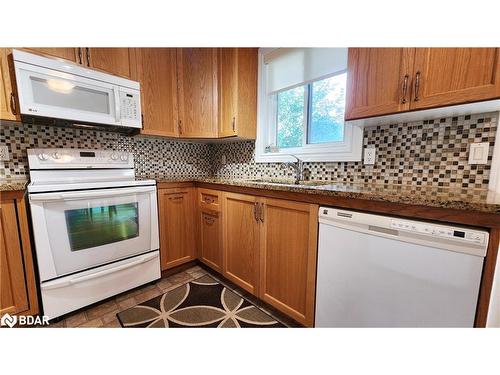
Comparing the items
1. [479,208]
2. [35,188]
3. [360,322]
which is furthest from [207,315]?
[479,208]

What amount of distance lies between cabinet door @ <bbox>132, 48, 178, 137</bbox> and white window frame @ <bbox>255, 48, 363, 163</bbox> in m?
0.81

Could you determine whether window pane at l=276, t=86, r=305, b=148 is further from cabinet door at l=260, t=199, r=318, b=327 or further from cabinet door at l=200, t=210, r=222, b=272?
cabinet door at l=200, t=210, r=222, b=272

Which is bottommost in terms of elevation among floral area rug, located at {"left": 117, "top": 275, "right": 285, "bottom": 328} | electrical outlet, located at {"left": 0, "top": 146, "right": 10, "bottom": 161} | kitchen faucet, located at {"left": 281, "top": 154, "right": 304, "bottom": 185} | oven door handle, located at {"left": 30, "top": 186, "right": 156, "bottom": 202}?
floral area rug, located at {"left": 117, "top": 275, "right": 285, "bottom": 328}

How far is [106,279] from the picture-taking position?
1.48m

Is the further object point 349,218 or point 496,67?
point 349,218

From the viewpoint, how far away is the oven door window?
1330mm

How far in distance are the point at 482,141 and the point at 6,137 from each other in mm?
2867

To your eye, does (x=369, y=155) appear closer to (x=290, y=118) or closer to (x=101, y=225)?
(x=290, y=118)

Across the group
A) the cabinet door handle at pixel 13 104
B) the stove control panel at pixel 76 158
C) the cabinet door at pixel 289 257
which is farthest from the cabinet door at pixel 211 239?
the cabinet door handle at pixel 13 104

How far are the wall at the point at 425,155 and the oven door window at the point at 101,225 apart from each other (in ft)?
5.06

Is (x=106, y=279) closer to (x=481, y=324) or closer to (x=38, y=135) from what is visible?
(x=38, y=135)

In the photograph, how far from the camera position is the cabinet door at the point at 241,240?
1454mm

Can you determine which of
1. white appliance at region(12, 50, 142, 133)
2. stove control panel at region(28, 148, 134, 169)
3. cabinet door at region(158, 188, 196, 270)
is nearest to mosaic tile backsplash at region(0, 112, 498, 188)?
stove control panel at region(28, 148, 134, 169)

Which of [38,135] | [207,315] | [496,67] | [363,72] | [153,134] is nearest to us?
[496,67]
